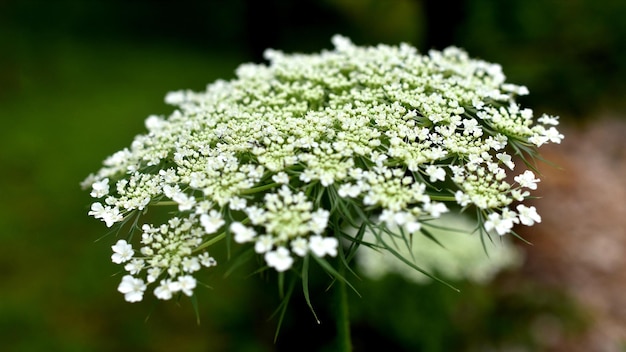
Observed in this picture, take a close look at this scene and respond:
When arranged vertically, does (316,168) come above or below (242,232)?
above

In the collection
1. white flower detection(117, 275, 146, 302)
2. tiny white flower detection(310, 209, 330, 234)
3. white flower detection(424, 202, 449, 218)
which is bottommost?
white flower detection(117, 275, 146, 302)

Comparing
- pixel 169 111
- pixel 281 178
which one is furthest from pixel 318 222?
pixel 169 111

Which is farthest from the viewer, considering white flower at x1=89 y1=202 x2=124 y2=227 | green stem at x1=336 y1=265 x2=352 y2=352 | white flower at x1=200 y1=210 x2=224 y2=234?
green stem at x1=336 y1=265 x2=352 y2=352

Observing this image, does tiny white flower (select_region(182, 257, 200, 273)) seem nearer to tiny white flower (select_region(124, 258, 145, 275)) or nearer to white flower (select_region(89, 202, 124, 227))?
tiny white flower (select_region(124, 258, 145, 275))

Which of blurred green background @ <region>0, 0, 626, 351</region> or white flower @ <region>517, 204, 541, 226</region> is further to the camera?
blurred green background @ <region>0, 0, 626, 351</region>

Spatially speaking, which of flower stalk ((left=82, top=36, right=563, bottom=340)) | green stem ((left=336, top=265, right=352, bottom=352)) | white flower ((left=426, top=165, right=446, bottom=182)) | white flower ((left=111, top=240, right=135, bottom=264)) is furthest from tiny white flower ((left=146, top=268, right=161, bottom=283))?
white flower ((left=426, top=165, right=446, bottom=182))

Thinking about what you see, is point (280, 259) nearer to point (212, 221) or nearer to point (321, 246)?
point (321, 246)

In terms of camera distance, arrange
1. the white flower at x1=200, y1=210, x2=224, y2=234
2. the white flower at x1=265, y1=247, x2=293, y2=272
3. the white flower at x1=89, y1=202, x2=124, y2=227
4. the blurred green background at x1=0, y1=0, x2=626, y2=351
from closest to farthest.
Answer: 1. the white flower at x1=265, y1=247, x2=293, y2=272
2. the white flower at x1=200, y1=210, x2=224, y2=234
3. the white flower at x1=89, y1=202, x2=124, y2=227
4. the blurred green background at x1=0, y1=0, x2=626, y2=351
